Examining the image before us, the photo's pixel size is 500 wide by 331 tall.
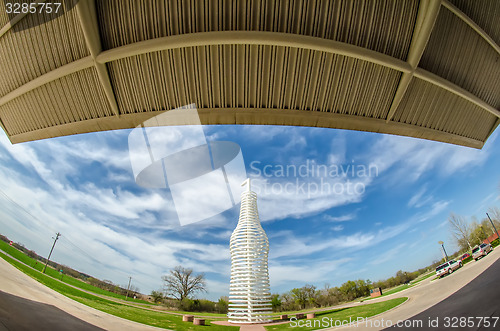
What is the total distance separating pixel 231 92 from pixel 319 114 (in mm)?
2100

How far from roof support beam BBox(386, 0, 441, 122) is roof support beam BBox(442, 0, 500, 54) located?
545mm

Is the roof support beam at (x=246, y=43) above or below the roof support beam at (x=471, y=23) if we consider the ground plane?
below

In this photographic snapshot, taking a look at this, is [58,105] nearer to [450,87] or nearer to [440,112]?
[450,87]

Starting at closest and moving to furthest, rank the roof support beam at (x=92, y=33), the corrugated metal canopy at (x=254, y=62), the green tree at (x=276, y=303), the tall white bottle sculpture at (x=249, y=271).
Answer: the roof support beam at (x=92, y=33) → the corrugated metal canopy at (x=254, y=62) → the tall white bottle sculpture at (x=249, y=271) → the green tree at (x=276, y=303)

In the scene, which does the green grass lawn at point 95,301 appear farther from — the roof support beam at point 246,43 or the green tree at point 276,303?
the green tree at point 276,303

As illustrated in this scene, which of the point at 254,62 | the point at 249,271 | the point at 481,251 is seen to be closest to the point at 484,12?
the point at 481,251

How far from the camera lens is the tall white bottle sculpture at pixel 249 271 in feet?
23.6

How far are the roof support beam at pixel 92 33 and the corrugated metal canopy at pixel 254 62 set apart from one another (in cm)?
2

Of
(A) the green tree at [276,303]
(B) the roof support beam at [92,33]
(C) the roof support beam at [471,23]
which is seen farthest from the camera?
(A) the green tree at [276,303]

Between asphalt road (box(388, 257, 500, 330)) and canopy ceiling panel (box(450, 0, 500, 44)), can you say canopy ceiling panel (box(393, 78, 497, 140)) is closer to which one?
canopy ceiling panel (box(450, 0, 500, 44))

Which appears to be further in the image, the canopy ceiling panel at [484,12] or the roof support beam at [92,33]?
the canopy ceiling panel at [484,12]

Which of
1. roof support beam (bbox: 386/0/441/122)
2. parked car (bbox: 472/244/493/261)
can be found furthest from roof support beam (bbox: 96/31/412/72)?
parked car (bbox: 472/244/493/261)

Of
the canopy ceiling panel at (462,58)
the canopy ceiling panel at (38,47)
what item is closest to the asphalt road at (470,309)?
the canopy ceiling panel at (462,58)

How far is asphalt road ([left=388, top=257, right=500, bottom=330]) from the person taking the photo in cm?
250
